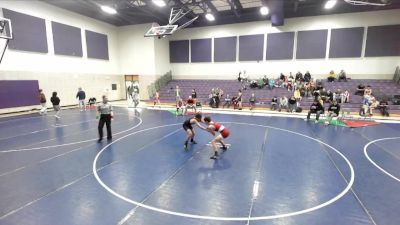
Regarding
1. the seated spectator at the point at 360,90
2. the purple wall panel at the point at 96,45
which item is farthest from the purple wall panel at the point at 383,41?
the purple wall panel at the point at 96,45

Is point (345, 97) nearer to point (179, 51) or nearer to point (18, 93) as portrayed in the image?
point (179, 51)

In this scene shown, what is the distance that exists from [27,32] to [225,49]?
17.0 meters

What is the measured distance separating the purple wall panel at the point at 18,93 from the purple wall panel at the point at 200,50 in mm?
15034

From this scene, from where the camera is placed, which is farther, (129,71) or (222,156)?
(129,71)

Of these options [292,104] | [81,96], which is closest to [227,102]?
[292,104]

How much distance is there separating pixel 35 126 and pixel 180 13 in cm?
1373

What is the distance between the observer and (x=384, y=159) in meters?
6.76

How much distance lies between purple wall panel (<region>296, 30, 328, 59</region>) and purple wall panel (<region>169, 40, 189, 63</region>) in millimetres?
11764

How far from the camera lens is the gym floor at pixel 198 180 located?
397 centimetres

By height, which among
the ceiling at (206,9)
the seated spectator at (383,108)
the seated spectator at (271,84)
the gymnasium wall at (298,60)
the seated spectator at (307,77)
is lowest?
the seated spectator at (383,108)

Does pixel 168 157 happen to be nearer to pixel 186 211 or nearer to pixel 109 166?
pixel 109 166

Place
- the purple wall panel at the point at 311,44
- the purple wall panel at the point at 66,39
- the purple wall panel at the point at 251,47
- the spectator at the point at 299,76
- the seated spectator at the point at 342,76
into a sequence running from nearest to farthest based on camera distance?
the purple wall panel at the point at 66,39, the seated spectator at the point at 342,76, the spectator at the point at 299,76, the purple wall panel at the point at 311,44, the purple wall panel at the point at 251,47

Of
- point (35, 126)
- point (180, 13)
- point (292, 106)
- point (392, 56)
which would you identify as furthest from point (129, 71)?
point (392, 56)

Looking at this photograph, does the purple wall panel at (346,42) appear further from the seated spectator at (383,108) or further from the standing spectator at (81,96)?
the standing spectator at (81,96)
